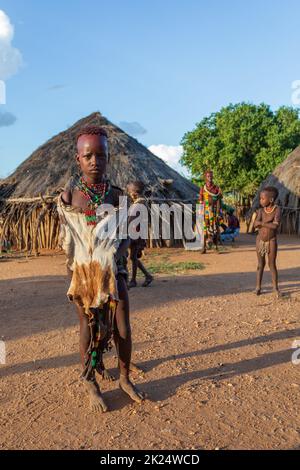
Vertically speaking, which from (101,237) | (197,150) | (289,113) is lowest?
(101,237)

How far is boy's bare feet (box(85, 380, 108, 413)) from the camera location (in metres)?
2.45

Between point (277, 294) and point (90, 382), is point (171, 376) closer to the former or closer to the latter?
point (90, 382)

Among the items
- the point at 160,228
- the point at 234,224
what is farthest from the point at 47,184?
the point at 234,224

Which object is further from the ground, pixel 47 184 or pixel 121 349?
pixel 47 184

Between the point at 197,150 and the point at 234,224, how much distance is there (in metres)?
13.7

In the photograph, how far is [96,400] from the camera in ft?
8.14

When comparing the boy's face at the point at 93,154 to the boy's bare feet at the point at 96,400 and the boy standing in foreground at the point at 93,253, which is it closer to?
the boy standing in foreground at the point at 93,253

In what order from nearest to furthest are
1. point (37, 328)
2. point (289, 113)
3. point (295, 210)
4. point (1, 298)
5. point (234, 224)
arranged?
point (37, 328), point (1, 298), point (234, 224), point (295, 210), point (289, 113)

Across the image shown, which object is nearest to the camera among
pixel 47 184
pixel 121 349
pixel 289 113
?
pixel 121 349

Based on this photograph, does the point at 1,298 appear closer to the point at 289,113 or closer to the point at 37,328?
the point at 37,328

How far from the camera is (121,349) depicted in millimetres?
2674

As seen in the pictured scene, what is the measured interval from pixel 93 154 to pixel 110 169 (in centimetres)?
916

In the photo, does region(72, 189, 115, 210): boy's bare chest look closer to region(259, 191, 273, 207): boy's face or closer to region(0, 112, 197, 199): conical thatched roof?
region(259, 191, 273, 207): boy's face

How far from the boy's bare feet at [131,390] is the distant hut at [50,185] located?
8286 millimetres
